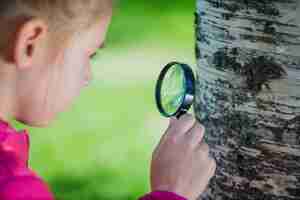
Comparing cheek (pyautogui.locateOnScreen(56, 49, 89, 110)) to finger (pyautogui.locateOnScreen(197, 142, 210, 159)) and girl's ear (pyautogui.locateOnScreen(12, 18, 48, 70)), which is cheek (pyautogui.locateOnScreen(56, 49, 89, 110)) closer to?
girl's ear (pyautogui.locateOnScreen(12, 18, 48, 70))

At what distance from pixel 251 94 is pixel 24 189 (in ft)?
3.02

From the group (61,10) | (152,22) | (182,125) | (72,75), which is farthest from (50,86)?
(152,22)

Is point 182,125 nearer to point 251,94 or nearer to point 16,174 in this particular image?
point 16,174

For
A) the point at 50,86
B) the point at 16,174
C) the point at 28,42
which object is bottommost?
the point at 16,174

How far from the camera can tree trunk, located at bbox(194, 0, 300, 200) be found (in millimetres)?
2127

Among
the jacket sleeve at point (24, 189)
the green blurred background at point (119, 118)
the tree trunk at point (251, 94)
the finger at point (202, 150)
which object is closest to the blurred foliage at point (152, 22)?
the green blurred background at point (119, 118)

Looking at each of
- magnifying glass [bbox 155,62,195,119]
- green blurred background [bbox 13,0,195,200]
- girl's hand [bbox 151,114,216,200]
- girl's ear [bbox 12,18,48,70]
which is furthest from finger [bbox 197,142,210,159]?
green blurred background [bbox 13,0,195,200]

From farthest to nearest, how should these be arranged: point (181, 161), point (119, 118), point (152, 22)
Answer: point (152, 22), point (119, 118), point (181, 161)

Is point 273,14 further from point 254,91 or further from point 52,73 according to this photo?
point 52,73

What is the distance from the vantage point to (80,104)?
470 cm

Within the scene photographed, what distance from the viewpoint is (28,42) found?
1527 mm

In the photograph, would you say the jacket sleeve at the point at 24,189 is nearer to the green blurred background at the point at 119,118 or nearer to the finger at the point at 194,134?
the finger at the point at 194,134

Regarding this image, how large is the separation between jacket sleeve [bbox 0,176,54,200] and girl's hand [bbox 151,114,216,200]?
0.97 feet

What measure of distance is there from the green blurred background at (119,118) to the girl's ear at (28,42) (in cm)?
256
